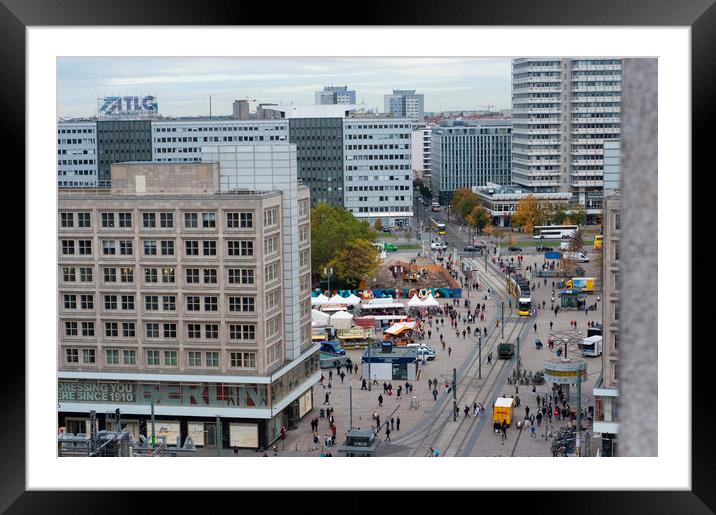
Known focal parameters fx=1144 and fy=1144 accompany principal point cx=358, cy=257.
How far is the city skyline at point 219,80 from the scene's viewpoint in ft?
144

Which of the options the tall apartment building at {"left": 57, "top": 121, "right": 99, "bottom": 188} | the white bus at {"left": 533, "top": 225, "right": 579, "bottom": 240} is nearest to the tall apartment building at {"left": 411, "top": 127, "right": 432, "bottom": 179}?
the white bus at {"left": 533, "top": 225, "right": 579, "bottom": 240}

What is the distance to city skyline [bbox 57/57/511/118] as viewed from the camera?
43969 millimetres

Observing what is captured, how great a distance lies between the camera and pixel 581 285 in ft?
78.5

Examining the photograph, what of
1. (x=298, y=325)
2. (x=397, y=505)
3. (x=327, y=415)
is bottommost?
(x=327, y=415)

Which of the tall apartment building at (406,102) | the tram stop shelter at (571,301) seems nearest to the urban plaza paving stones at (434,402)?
the tram stop shelter at (571,301)

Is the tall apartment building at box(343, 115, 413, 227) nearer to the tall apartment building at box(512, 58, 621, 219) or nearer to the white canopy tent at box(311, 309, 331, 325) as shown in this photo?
the tall apartment building at box(512, 58, 621, 219)

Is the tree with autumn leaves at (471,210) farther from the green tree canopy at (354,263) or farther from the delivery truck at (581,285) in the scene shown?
the delivery truck at (581,285)

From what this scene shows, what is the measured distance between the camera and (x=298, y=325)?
1393 centimetres
